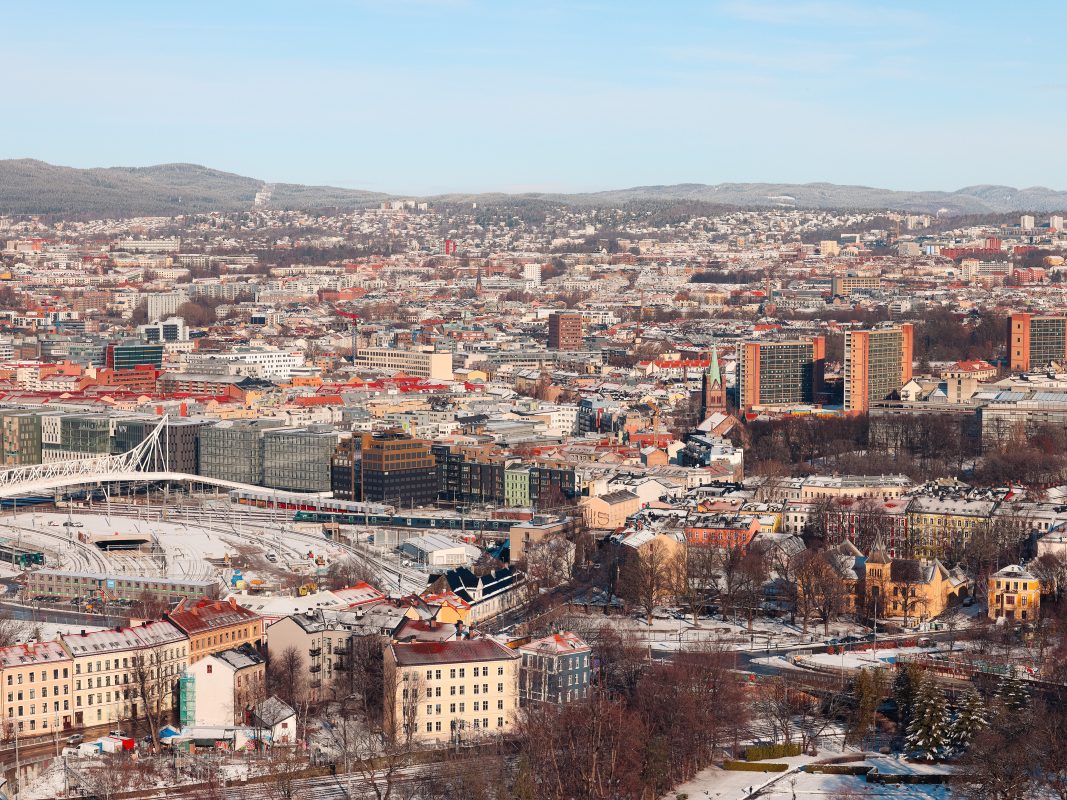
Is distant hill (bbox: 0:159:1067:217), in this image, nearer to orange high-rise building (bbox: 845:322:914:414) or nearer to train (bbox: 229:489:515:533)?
orange high-rise building (bbox: 845:322:914:414)

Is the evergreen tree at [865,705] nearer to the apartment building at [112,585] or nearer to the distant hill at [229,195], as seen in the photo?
the apartment building at [112,585]

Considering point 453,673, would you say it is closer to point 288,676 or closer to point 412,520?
point 288,676

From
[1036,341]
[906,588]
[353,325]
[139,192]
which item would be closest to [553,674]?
[906,588]

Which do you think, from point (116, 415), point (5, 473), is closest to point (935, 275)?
point (116, 415)

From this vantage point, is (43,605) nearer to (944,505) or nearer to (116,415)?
(944,505)

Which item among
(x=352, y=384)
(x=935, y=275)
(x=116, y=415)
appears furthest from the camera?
(x=935, y=275)

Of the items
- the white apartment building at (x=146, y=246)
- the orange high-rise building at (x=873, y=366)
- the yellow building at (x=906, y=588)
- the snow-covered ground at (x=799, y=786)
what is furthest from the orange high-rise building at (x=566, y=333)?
the white apartment building at (x=146, y=246)
